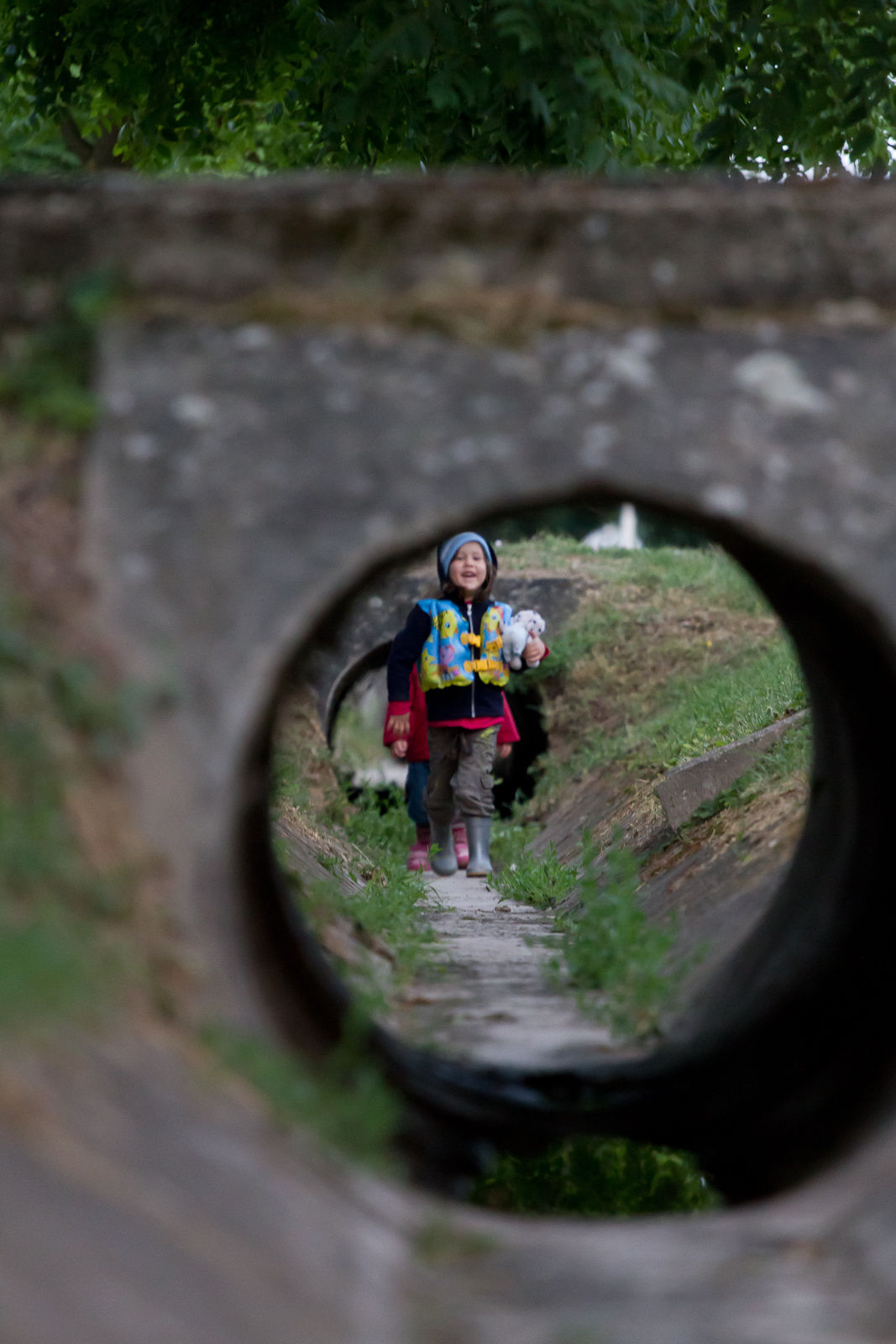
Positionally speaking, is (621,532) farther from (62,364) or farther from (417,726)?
(62,364)

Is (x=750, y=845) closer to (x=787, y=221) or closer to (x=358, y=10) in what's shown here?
(x=787, y=221)

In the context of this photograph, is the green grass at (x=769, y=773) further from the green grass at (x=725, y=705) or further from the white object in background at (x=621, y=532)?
the white object in background at (x=621, y=532)

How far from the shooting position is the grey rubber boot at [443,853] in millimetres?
7559

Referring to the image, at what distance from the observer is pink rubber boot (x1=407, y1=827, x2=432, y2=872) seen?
8.40 metres

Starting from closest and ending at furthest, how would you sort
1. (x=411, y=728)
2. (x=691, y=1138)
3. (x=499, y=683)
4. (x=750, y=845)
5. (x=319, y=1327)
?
(x=319, y=1327) < (x=691, y=1138) < (x=750, y=845) < (x=499, y=683) < (x=411, y=728)

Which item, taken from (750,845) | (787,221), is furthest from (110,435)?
(750,845)

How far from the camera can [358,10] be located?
5.40m

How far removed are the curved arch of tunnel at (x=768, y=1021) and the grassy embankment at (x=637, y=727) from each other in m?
0.39

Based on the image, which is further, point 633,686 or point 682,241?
point 633,686

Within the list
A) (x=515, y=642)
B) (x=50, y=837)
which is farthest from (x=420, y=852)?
(x=50, y=837)

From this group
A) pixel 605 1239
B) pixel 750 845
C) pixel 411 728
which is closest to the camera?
pixel 605 1239

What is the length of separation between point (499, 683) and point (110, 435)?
4604 mm

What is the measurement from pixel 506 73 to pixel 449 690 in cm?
322

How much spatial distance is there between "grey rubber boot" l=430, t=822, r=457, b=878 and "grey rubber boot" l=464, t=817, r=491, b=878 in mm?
187
